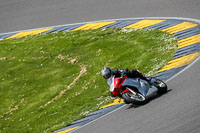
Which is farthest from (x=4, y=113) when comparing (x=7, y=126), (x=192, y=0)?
(x=192, y=0)

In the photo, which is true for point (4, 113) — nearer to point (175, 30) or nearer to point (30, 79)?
point (30, 79)

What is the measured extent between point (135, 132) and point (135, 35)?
914 cm

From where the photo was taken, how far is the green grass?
14.6m

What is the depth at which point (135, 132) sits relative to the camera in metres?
10.3

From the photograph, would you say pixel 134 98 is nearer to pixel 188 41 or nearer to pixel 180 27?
pixel 188 41

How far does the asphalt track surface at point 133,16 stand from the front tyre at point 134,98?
0.19m

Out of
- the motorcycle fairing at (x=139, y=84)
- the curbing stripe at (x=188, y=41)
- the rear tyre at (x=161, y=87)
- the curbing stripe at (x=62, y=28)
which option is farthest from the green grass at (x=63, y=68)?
the rear tyre at (x=161, y=87)

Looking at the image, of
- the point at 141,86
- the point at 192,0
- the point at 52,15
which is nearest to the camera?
the point at 141,86

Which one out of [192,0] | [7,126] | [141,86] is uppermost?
[192,0]

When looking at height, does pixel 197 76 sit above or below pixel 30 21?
below

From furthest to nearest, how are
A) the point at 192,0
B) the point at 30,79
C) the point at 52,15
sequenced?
1. the point at 52,15
2. the point at 192,0
3. the point at 30,79

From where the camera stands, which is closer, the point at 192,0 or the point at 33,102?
Answer: the point at 33,102

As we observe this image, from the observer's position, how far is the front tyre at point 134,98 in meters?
A: 12.0

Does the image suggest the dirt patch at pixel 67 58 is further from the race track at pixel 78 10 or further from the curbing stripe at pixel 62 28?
the race track at pixel 78 10
